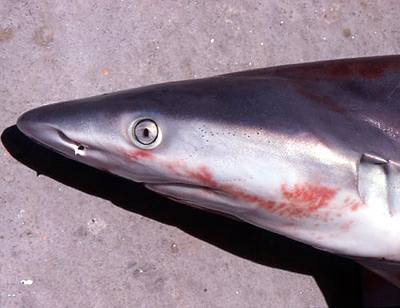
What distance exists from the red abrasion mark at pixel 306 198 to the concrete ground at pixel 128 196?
65cm

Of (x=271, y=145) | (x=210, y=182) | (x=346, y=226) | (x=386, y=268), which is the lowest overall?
(x=386, y=268)

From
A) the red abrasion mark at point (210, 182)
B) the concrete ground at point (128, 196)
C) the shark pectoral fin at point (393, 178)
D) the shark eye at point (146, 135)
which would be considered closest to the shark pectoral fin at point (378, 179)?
the shark pectoral fin at point (393, 178)

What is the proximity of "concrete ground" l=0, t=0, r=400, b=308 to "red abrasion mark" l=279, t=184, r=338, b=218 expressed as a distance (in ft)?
2.14

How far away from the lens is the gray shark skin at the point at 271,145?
1.65 meters

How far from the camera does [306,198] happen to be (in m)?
1.68

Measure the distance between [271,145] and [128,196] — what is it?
0.78 m

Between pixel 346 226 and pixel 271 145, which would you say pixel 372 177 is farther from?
pixel 271 145

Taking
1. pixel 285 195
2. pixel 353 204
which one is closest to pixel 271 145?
pixel 285 195

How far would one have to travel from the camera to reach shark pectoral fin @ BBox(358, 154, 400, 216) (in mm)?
1660

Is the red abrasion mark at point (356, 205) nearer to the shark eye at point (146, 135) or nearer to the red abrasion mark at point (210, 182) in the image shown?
the red abrasion mark at point (210, 182)

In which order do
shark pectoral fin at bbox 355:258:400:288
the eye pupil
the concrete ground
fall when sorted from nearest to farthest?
1. the eye pupil
2. shark pectoral fin at bbox 355:258:400:288
3. the concrete ground

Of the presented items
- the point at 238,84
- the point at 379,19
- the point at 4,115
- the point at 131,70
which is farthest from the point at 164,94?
the point at 379,19

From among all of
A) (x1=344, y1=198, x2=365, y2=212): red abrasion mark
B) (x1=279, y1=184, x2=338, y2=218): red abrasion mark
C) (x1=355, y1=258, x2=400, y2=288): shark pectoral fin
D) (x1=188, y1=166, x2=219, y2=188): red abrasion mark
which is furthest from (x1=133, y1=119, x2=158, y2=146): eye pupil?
(x1=355, y1=258, x2=400, y2=288): shark pectoral fin

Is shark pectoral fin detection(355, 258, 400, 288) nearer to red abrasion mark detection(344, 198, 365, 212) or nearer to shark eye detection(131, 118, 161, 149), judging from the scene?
red abrasion mark detection(344, 198, 365, 212)
